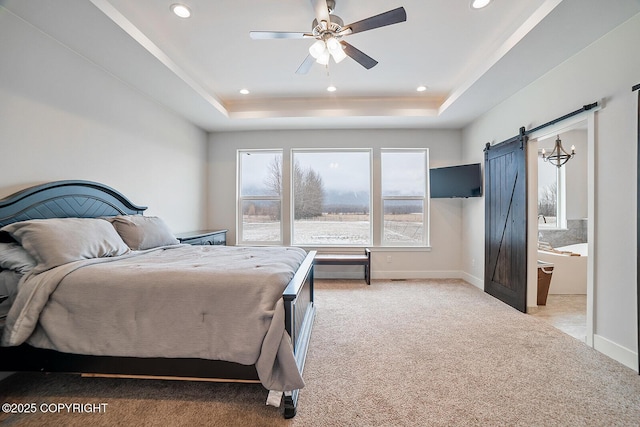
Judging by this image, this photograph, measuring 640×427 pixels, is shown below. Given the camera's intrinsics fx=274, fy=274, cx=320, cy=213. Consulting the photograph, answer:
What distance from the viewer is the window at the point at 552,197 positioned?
530cm

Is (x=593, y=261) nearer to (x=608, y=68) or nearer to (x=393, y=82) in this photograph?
(x=608, y=68)

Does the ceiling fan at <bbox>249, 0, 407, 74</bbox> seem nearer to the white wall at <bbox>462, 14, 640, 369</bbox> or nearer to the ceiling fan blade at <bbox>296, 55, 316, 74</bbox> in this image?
the ceiling fan blade at <bbox>296, 55, 316, 74</bbox>

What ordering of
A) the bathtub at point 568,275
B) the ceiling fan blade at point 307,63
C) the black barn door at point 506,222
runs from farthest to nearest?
the bathtub at point 568,275, the black barn door at point 506,222, the ceiling fan blade at point 307,63

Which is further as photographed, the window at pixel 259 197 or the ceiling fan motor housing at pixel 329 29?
the window at pixel 259 197

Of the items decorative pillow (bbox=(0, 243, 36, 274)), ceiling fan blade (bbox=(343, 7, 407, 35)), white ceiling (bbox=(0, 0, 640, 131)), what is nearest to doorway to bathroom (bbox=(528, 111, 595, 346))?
white ceiling (bbox=(0, 0, 640, 131))

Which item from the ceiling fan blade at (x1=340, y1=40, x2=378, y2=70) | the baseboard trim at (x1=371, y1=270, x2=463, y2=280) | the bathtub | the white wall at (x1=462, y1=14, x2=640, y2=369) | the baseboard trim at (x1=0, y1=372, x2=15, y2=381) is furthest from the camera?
the baseboard trim at (x1=371, y1=270, x2=463, y2=280)

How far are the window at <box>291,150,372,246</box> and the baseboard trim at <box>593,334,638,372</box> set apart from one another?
310 centimetres

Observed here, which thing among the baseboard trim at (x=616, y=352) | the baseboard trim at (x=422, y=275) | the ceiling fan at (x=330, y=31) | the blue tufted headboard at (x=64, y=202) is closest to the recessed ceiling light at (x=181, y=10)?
the ceiling fan at (x=330, y=31)

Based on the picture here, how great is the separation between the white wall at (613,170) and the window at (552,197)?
347cm

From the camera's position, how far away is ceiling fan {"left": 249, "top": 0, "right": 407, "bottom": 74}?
1979 millimetres

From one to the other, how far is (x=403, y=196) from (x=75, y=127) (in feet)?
14.7

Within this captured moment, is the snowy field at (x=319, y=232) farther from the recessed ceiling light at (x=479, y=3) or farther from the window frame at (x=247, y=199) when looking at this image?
the recessed ceiling light at (x=479, y=3)

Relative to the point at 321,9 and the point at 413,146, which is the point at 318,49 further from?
the point at 413,146

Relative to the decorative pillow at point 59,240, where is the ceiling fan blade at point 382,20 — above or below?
above
